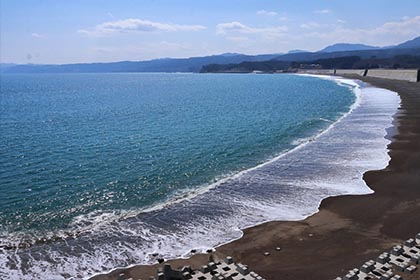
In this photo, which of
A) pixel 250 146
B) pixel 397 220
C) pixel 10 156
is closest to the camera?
pixel 397 220

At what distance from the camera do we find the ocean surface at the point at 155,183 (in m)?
19.8

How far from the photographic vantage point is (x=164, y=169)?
3275 cm

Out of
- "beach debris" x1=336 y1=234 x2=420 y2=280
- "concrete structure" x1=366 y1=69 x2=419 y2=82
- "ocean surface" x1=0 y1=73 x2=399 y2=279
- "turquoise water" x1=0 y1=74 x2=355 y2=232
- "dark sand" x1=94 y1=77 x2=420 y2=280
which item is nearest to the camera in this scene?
"beach debris" x1=336 y1=234 x2=420 y2=280

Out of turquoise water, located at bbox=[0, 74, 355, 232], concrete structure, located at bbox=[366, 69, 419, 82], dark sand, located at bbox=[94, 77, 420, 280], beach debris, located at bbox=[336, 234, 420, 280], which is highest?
concrete structure, located at bbox=[366, 69, 419, 82]

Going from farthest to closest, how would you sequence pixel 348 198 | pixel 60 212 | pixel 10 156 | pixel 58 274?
1. pixel 10 156
2. pixel 348 198
3. pixel 60 212
4. pixel 58 274

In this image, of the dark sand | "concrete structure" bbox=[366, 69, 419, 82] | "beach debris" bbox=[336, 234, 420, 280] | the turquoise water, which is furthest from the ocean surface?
"concrete structure" bbox=[366, 69, 419, 82]

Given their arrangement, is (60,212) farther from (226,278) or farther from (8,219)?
(226,278)

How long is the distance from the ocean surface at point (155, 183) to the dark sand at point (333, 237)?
1079mm

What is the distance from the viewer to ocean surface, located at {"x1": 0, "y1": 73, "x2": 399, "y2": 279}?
19797 millimetres

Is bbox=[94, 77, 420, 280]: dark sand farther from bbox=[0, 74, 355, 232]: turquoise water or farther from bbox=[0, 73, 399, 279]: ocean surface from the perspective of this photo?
bbox=[0, 74, 355, 232]: turquoise water

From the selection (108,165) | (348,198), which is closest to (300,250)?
(348,198)

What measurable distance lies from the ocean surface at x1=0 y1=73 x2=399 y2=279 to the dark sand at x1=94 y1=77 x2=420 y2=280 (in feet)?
3.54

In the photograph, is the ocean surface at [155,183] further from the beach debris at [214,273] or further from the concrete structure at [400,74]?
the concrete structure at [400,74]

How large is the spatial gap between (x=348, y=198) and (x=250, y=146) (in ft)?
55.7
